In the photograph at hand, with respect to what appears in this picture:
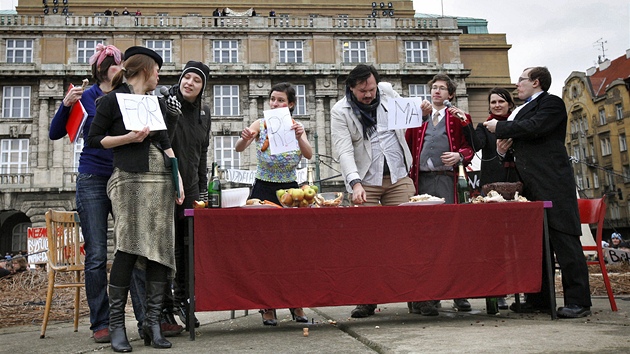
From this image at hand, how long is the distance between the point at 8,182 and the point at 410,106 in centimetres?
3076

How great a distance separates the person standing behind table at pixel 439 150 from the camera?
5484 millimetres

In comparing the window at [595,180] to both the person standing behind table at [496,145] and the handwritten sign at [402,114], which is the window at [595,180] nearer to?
the person standing behind table at [496,145]

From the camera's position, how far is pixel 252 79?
1305 inches

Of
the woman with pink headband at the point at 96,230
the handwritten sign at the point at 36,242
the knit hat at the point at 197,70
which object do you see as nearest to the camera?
the woman with pink headband at the point at 96,230

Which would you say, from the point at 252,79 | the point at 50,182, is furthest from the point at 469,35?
the point at 50,182

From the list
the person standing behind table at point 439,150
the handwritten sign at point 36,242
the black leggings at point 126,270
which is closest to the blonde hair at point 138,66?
the black leggings at point 126,270

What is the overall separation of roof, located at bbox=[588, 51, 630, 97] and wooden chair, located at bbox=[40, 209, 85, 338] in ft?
175

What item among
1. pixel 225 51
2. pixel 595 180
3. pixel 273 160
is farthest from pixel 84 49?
pixel 595 180

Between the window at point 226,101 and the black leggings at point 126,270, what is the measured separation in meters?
29.8

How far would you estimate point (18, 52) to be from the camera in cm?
3247

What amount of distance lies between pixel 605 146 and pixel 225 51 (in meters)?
35.9

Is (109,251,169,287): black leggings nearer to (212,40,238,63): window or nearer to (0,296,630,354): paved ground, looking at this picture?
(0,296,630,354): paved ground

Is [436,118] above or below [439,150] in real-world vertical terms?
above

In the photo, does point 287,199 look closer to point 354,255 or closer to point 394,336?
point 354,255
